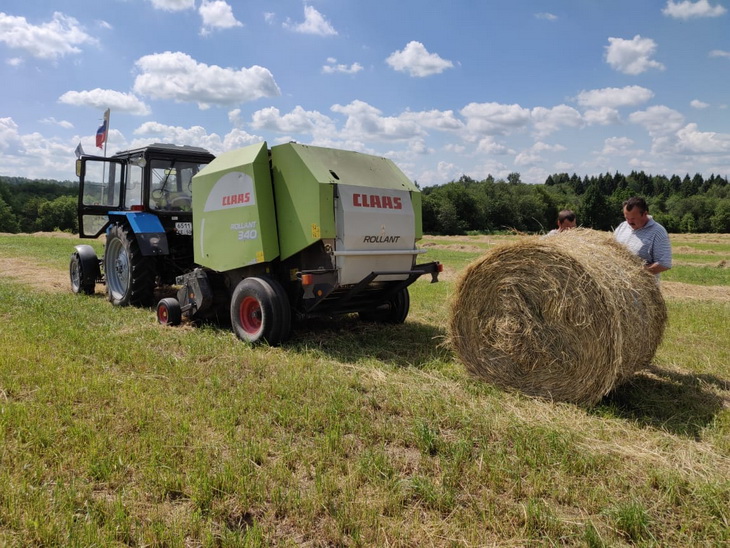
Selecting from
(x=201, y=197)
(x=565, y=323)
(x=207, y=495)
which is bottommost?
(x=207, y=495)

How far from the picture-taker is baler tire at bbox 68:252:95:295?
9.41 meters

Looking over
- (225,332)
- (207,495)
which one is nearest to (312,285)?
(225,332)

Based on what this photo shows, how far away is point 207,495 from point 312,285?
11.0ft

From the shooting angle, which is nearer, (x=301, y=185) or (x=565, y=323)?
(x=565, y=323)

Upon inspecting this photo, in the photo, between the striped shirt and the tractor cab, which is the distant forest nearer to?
the tractor cab

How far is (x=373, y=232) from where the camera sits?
5996 millimetres

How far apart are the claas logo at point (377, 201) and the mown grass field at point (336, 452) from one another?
165cm

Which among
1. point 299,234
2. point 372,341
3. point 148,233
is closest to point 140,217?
point 148,233

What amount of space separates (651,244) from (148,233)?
645 centimetres

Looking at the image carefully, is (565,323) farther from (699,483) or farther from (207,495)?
(207,495)

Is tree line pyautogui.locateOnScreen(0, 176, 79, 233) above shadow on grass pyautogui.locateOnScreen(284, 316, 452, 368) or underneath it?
above

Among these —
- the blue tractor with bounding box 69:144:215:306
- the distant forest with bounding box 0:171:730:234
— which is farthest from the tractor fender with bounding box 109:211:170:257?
the distant forest with bounding box 0:171:730:234

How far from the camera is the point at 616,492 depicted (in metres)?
2.88

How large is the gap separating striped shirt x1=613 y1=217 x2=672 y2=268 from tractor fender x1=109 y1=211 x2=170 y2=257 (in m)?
6.04
